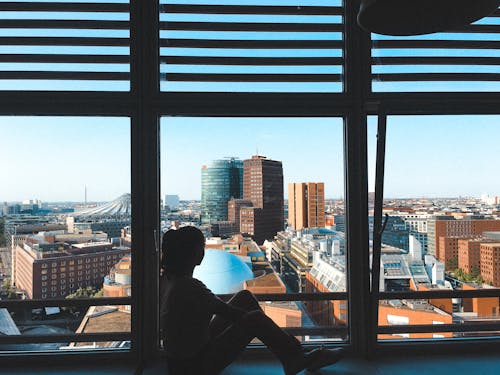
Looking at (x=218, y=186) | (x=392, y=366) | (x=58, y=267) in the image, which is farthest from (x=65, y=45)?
(x=392, y=366)

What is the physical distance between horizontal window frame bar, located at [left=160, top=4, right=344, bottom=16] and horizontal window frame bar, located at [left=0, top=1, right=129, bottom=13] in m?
0.37

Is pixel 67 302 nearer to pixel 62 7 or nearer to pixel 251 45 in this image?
pixel 62 7

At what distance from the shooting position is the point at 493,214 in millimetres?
2641

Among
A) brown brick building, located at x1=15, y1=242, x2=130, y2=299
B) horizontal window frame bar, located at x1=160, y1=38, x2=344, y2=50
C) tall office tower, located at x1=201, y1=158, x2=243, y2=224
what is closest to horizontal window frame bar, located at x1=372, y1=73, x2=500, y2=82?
horizontal window frame bar, located at x1=160, y1=38, x2=344, y2=50

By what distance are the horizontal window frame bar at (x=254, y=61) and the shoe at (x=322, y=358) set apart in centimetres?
195

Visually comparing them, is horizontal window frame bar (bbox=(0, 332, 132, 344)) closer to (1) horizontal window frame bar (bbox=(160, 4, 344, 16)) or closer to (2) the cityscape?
(2) the cityscape

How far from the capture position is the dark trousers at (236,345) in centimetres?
187

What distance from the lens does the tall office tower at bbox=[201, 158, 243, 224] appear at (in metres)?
2.48

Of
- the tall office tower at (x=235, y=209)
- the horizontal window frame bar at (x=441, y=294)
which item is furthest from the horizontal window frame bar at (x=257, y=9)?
the horizontal window frame bar at (x=441, y=294)

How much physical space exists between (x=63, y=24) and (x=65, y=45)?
15 cm

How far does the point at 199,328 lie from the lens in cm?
188

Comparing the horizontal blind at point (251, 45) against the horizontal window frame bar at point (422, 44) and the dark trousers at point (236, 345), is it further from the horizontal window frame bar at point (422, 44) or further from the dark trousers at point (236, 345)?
the dark trousers at point (236, 345)

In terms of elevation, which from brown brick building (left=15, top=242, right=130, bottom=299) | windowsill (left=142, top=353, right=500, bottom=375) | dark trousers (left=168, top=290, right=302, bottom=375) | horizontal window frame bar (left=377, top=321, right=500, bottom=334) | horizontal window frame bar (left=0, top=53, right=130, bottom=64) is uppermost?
horizontal window frame bar (left=0, top=53, right=130, bottom=64)

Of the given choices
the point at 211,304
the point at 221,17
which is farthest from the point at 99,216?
the point at 221,17
